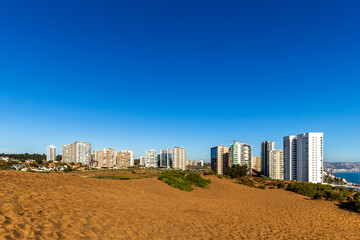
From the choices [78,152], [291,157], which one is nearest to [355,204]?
[291,157]

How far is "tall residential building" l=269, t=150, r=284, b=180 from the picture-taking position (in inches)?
3474

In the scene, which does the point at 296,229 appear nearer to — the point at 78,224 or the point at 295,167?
the point at 78,224

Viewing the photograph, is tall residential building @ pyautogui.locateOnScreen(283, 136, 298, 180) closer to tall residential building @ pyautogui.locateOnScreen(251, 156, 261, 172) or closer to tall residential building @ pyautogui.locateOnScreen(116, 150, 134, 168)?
tall residential building @ pyautogui.locateOnScreen(251, 156, 261, 172)

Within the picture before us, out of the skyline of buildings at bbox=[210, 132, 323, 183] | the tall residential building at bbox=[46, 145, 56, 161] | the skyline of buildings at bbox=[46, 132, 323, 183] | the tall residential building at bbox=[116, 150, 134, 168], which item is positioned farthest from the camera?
the tall residential building at bbox=[46, 145, 56, 161]

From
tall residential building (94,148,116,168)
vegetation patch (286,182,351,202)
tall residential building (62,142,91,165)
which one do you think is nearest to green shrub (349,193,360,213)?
vegetation patch (286,182,351,202)

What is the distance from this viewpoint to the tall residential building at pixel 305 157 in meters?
65.7

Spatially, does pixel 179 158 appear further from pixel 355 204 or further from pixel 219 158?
pixel 355 204

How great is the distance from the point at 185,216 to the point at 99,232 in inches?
242

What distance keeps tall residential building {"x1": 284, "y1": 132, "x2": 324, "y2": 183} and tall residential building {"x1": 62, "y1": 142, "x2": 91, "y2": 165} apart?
418ft

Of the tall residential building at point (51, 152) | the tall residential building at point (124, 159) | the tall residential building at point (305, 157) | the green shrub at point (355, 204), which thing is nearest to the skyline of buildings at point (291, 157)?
the tall residential building at point (305, 157)

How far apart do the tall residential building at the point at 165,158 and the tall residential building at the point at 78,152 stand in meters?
57.2

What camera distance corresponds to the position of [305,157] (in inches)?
2670

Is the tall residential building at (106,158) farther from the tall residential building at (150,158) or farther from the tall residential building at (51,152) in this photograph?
the tall residential building at (51,152)

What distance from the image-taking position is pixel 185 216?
11.9 m
